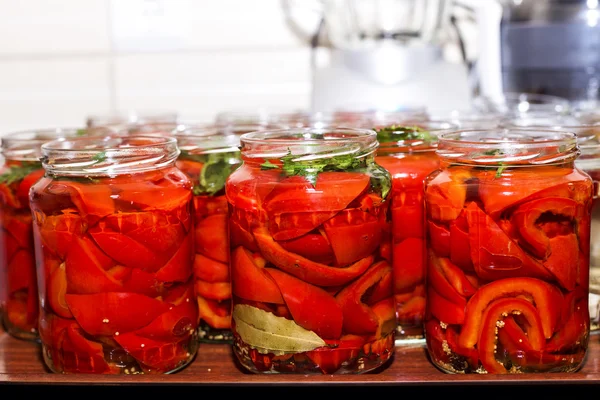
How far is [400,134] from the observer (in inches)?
28.2

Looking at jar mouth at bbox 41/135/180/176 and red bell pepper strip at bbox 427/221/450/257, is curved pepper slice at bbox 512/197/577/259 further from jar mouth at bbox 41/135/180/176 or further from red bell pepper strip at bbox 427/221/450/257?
jar mouth at bbox 41/135/180/176

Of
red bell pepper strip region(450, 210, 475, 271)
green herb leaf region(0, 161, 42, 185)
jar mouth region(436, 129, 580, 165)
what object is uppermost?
jar mouth region(436, 129, 580, 165)

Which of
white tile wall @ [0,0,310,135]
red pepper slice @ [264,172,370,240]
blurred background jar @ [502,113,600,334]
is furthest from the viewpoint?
white tile wall @ [0,0,310,135]

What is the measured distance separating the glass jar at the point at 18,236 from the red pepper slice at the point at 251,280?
239 millimetres

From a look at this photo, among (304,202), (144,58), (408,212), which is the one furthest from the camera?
(144,58)

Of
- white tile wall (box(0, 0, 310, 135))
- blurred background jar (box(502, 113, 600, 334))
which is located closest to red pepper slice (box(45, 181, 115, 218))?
blurred background jar (box(502, 113, 600, 334))

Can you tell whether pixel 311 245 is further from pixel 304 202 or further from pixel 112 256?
pixel 112 256

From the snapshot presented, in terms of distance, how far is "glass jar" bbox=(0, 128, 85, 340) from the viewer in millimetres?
734

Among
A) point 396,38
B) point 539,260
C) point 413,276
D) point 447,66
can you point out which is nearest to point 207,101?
point 396,38

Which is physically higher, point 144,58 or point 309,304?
point 144,58

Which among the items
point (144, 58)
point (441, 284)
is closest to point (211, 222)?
point (441, 284)

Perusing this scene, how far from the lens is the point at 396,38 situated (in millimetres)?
1309

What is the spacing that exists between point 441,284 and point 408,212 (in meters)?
0.09

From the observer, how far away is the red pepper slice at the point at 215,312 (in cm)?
73
